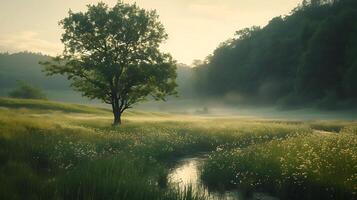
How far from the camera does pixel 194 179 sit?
21.3 m

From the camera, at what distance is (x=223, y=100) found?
14750 centimetres

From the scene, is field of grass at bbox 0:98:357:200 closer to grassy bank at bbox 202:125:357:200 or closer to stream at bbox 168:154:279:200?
grassy bank at bbox 202:125:357:200

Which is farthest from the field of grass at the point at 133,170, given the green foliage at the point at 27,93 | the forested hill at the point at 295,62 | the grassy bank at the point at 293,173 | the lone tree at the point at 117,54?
the green foliage at the point at 27,93

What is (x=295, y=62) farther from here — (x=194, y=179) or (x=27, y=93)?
(x=194, y=179)

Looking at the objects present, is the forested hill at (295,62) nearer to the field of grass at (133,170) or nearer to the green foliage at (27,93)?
the green foliage at (27,93)

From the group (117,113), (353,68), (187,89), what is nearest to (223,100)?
(187,89)

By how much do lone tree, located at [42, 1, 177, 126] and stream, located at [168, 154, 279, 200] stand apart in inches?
580

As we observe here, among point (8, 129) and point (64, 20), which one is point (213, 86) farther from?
point (8, 129)

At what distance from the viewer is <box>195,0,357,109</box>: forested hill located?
91188 millimetres

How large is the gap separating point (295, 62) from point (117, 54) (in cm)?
8700

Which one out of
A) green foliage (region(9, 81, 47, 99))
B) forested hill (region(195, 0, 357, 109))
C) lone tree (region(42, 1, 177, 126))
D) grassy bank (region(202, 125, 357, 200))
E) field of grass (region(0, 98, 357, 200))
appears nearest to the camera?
field of grass (region(0, 98, 357, 200))

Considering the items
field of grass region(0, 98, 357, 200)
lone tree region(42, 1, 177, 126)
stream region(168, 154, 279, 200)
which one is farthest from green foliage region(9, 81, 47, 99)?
stream region(168, 154, 279, 200)

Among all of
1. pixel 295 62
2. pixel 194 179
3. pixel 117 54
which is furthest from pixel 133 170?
pixel 295 62

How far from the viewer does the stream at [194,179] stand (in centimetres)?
1725
